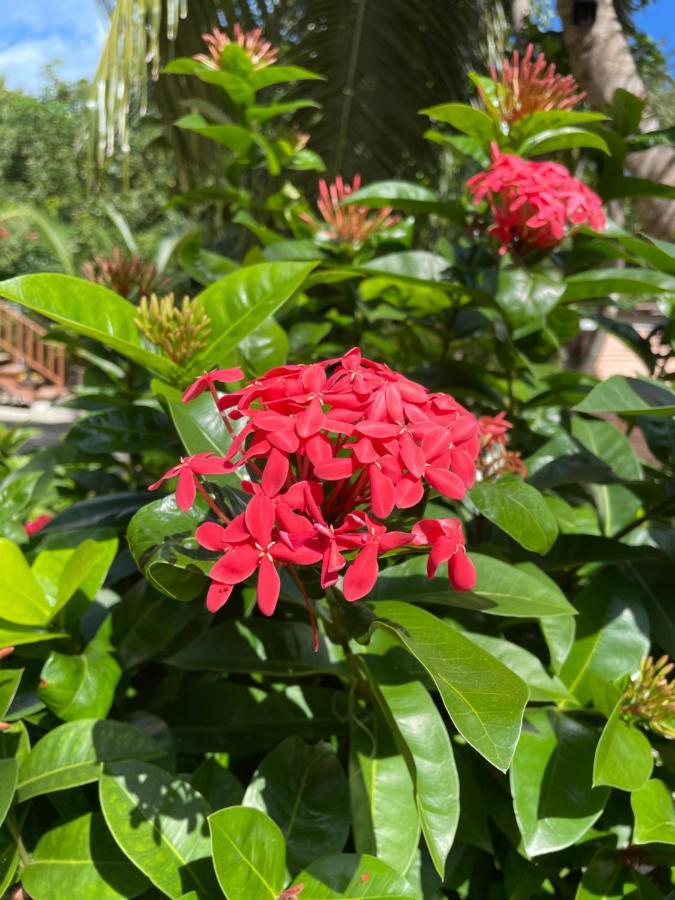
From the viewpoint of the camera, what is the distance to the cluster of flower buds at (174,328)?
3.35ft

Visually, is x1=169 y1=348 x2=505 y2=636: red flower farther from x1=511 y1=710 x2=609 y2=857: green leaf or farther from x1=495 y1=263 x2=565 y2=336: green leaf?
x1=495 y1=263 x2=565 y2=336: green leaf

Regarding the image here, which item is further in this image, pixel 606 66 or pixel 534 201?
pixel 606 66

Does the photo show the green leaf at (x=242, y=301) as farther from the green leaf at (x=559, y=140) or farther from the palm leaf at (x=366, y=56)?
the palm leaf at (x=366, y=56)

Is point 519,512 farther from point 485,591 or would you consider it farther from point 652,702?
point 652,702

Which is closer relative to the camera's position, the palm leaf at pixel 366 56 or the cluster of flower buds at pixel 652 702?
the cluster of flower buds at pixel 652 702

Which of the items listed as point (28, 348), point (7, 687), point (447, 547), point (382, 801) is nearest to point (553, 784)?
point (382, 801)

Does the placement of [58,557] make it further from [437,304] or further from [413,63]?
[413,63]

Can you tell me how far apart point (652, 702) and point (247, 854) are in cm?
50

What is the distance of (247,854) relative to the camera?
74cm

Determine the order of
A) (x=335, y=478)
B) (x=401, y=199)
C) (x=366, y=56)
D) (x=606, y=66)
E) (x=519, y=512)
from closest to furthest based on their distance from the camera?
(x=335, y=478), (x=519, y=512), (x=401, y=199), (x=606, y=66), (x=366, y=56)

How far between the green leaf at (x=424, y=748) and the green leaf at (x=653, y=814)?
0.22 meters

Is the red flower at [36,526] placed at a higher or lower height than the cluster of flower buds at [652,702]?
lower

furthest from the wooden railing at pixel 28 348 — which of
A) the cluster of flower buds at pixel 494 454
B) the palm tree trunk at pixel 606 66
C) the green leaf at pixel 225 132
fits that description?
the cluster of flower buds at pixel 494 454

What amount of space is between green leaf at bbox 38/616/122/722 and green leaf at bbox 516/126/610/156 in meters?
1.11
